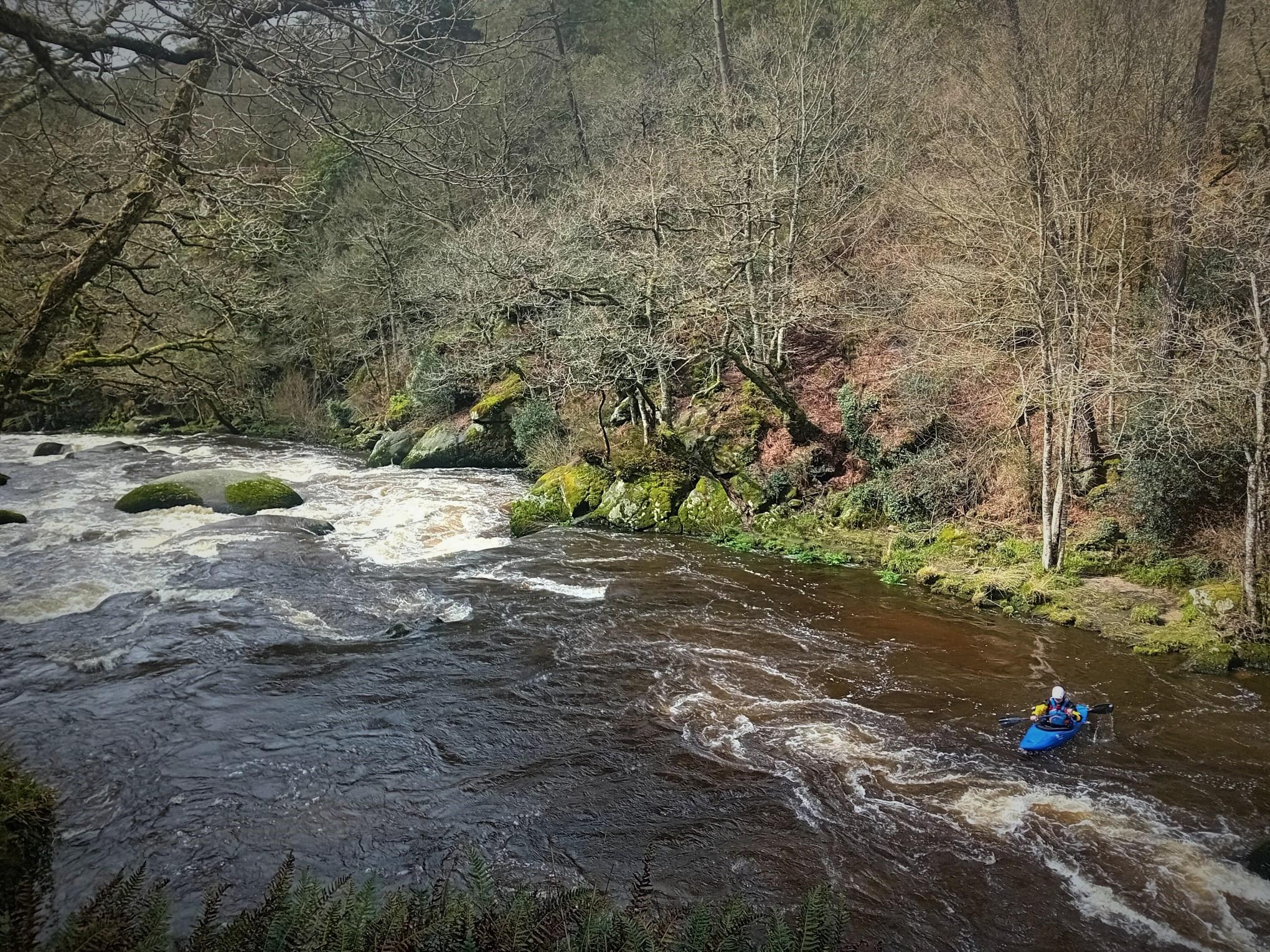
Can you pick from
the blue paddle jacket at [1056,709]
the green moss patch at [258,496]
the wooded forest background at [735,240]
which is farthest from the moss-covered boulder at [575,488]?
the blue paddle jacket at [1056,709]

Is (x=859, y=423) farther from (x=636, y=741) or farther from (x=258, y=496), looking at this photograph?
(x=258, y=496)

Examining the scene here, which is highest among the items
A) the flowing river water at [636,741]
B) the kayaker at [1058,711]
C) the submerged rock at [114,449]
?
the submerged rock at [114,449]

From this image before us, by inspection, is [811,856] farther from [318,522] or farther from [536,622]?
[318,522]

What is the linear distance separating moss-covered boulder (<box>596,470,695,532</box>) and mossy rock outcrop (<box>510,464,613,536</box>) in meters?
0.29

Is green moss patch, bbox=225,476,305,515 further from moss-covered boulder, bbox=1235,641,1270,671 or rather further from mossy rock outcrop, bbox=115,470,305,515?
moss-covered boulder, bbox=1235,641,1270,671

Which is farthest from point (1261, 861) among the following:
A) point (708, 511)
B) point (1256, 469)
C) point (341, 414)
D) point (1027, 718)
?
point (341, 414)

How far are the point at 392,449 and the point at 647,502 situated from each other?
11247 millimetres

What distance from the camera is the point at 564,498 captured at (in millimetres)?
16469

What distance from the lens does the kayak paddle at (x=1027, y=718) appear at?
7781 millimetres

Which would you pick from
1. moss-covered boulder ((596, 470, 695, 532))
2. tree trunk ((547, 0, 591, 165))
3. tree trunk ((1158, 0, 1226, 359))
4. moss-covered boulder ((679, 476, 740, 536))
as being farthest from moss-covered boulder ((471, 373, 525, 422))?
tree trunk ((1158, 0, 1226, 359))

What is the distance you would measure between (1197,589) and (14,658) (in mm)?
15202

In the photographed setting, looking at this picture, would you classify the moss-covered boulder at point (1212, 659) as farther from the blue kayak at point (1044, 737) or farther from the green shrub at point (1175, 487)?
the blue kayak at point (1044, 737)

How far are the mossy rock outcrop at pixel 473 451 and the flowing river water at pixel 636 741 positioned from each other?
985 centimetres

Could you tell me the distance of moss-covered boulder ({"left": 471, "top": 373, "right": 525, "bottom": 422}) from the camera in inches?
902
